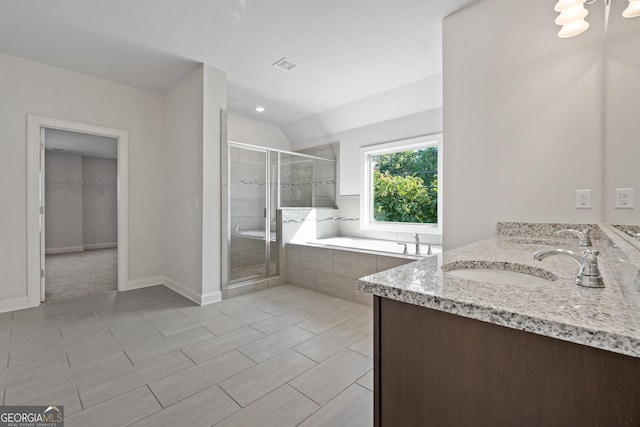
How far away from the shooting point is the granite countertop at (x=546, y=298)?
52 centimetres

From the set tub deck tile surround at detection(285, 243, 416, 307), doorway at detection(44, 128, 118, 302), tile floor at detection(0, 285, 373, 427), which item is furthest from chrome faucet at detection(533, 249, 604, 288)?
doorway at detection(44, 128, 118, 302)

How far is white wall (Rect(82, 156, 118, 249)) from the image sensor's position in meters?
7.04

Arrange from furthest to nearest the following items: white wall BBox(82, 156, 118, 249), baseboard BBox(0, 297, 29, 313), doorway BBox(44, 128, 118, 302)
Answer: white wall BBox(82, 156, 118, 249) → doorway BBox(44, 128, 118, 302) → baseboard BBox(0, 297, 29, 313)

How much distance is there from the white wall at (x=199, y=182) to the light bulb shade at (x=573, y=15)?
9.68ft

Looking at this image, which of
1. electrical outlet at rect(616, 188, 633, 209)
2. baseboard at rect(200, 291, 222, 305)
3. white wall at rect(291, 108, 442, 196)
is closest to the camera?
electrical outlet at rect(616, 188, 633, 209)

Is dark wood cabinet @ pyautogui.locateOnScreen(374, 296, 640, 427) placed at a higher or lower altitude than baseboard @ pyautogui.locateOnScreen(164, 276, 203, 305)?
higher

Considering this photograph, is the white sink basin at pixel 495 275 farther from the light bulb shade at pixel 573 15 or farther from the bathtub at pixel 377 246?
the bathtub at pixel 377 246

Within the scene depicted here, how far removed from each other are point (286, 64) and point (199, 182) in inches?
62.3

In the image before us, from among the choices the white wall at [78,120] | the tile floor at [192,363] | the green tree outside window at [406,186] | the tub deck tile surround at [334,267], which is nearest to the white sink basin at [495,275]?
the tile floor at [192,363]

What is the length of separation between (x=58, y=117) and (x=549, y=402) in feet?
14.8

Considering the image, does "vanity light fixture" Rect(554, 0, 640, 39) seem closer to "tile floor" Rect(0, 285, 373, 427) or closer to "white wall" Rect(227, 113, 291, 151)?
"tile floor" Rect(0, 285, 373, 427)

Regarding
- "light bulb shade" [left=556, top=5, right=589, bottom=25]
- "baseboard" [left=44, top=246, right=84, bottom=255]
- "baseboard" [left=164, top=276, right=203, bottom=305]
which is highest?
"light bulb shade" [left=556, top=5, right=589, bottom=25]

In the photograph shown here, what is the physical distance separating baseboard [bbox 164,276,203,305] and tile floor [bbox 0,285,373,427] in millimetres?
104

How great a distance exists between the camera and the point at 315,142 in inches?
204
